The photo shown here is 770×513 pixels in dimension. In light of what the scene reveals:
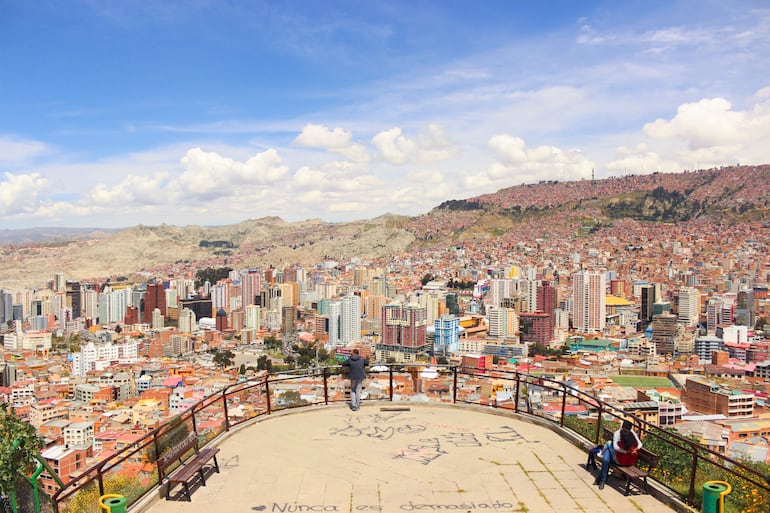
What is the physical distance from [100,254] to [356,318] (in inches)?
2939

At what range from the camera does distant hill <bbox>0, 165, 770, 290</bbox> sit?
9425 cm

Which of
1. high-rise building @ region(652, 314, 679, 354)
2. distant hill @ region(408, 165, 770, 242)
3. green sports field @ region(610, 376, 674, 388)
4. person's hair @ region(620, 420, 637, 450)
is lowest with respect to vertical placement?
green sports field @ region(610, 376, 674, 388)

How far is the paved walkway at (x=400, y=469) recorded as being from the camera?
3.54m

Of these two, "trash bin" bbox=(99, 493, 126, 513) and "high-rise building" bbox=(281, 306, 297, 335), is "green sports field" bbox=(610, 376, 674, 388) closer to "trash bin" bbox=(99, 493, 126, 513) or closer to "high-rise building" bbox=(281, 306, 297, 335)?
"high-rise building" bbox=(281, 306, 297, 335)

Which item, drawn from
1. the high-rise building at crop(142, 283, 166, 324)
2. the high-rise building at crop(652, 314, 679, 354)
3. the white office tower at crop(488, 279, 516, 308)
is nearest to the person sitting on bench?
the high-rise building at crop(652, 314, 679, 354)

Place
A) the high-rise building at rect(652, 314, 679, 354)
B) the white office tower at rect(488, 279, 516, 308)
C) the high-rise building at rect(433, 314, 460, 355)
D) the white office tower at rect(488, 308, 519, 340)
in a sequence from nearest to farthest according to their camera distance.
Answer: the high-rise building at rect(433, 314, 460, 355) < the high-rise building at rect(652, 314, 679, 354) < the white office tower at rect(488, 308, 519, 340) < the white office tower at rect(488, 279, 516, 308)

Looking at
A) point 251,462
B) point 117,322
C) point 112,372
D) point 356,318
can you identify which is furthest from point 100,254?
point 251,462

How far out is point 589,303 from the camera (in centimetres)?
5466

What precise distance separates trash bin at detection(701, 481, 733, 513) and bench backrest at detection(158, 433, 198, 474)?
2714 millimetres

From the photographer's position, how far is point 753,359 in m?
38.8

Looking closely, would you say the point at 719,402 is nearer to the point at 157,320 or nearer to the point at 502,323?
the point at 502,323

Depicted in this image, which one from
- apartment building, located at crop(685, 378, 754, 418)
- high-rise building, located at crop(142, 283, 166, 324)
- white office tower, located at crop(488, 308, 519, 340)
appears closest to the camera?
apartment building, located at crop(685, 378, 754, 418)

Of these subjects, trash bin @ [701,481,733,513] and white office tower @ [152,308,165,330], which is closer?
trash bin @ [701,481,733,513]

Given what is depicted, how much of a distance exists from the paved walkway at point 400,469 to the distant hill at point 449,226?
298 ft
